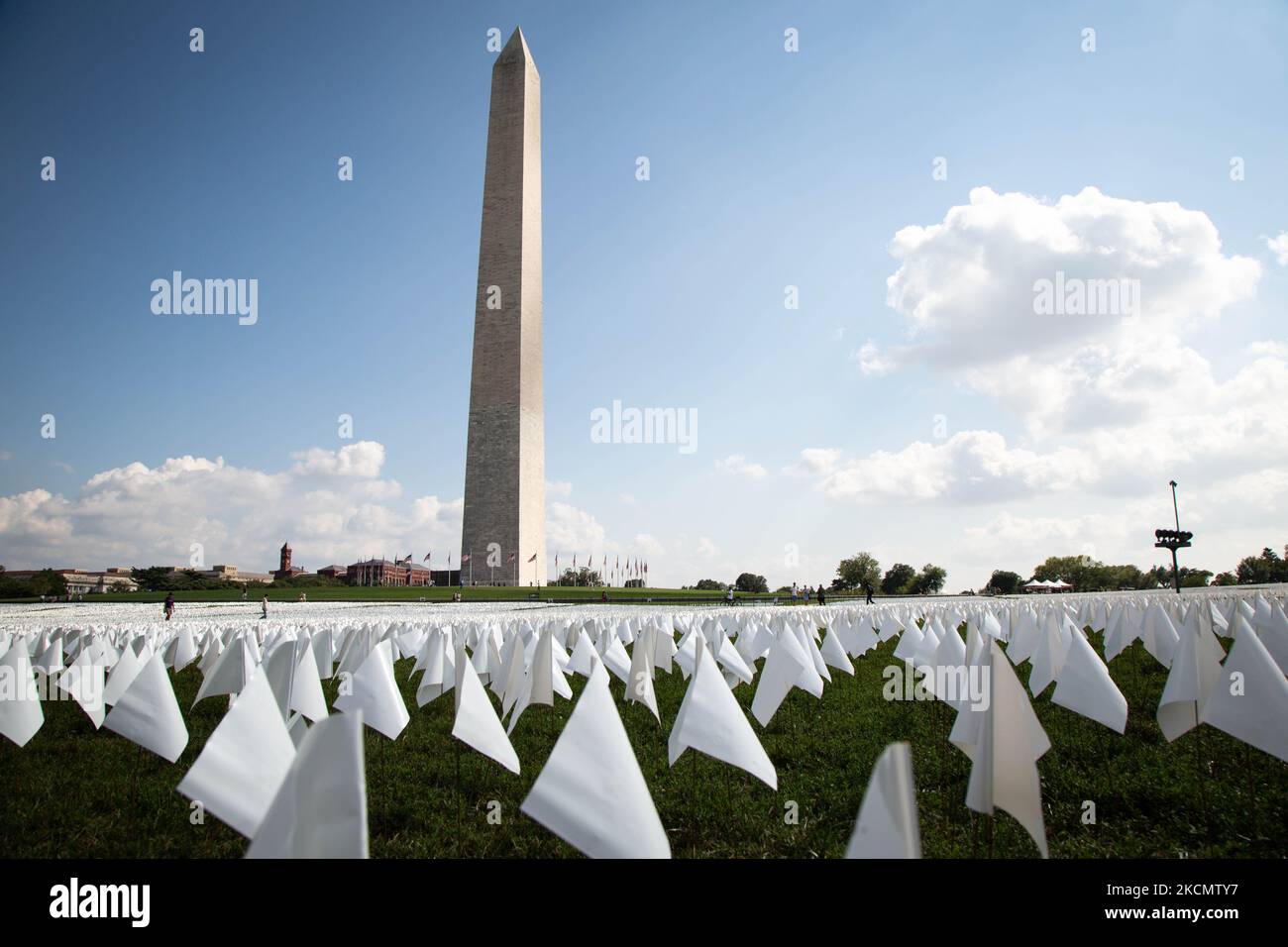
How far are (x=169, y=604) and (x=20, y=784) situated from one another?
19.9 m

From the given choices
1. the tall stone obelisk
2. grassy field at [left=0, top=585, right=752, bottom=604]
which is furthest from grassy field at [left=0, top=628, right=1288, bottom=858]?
the tall stone obelisk

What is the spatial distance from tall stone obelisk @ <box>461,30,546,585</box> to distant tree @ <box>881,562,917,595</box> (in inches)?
2036

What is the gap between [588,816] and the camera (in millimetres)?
2432

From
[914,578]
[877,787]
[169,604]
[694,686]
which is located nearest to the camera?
[877,787]

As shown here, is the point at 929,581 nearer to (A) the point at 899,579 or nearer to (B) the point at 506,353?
(A) the point at 899,579

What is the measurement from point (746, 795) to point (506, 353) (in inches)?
1515

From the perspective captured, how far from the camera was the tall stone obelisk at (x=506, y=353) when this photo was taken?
135 ft

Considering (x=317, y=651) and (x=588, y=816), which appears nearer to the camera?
(x=588, y=816)

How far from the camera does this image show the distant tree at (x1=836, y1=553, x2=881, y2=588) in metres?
80.4

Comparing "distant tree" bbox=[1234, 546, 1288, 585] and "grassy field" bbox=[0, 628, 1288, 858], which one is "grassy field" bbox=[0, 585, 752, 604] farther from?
"distant tree" bbox=[1234, 546, 1288, 585]

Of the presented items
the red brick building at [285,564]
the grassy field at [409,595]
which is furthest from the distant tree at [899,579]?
the red brick building at [285,564]
